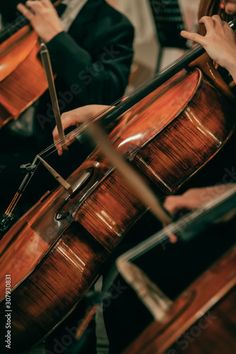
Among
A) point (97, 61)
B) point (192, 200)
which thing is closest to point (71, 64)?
point (97, 61)

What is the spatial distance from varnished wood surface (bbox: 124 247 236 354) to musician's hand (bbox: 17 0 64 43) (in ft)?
4.13

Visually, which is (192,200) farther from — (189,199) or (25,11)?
(25,11)

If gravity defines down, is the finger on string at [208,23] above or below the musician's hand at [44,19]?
below

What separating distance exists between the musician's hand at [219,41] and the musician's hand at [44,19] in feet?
2.13

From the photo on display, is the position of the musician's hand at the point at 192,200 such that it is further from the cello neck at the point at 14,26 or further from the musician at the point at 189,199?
the cello neck at the point at 14,26

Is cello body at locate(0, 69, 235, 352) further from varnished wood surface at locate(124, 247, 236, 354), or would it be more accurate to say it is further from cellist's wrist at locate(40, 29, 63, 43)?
cellist's wrist at locate(40, 29, 63, 43)

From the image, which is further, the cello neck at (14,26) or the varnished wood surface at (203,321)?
the cello neck at (14,26)

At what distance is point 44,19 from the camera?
Answer: 5.24 ft

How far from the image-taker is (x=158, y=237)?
81 cm

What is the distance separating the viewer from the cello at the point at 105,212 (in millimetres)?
1079

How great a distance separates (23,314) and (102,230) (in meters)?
0.33

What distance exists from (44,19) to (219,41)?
819 millimetres

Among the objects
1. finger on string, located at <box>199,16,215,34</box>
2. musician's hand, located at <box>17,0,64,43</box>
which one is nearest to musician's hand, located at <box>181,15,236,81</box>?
finger on string, located at <box>199,16,215,34</box>

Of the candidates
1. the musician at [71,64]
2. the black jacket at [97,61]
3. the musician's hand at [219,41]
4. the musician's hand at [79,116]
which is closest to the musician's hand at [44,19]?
the musician at [71,64]
